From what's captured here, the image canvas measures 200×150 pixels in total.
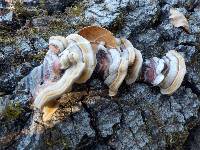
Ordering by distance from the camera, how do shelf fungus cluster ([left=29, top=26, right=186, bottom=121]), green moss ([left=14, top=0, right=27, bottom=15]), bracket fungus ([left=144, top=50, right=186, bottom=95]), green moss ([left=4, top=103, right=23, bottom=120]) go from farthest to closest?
green moss ([left=14, top=0, right=27, bottom=15]) < bracket fungus ([left=144, top=50, right=186, bottom=95]) < green moss ([left=4, top=103, right=23, bottom=120]) < shelf fungus cluster ([left=29, top=26, right=186, bottom=121])

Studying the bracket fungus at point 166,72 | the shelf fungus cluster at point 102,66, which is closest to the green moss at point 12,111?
the shelf fungus cluster at point 102,66

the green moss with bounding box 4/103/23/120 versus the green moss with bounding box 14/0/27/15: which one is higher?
the green moss with bounding box 14/0/27/15

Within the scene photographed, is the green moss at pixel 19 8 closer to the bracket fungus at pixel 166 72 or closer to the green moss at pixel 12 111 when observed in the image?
the green moss at pixel 12 111

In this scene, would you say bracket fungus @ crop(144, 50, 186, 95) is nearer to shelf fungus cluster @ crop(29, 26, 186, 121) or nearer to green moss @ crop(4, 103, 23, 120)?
shelf fungus cluster @ crop(29, 26, 186, 121)

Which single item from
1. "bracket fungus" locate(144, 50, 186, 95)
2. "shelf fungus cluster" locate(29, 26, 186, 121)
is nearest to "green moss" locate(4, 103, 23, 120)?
"shelf fungus cluster" locate(29, 26, 186, 121)

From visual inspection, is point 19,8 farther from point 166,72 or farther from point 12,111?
point 166,72

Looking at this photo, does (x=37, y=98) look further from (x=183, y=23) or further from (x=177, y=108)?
(x=183, y=23)

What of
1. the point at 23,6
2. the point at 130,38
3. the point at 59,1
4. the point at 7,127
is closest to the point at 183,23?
the point at 130,38
